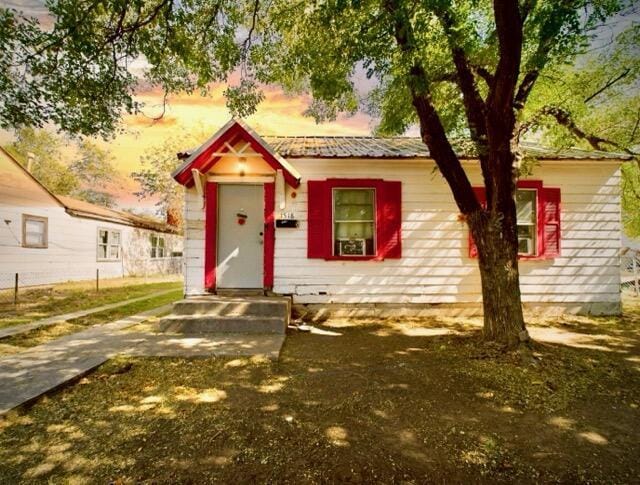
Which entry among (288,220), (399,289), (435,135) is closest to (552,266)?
(399,289)

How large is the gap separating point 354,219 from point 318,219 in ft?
2.97

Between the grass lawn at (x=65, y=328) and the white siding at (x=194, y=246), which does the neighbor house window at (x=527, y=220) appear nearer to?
the white siding at (x=194, y=246)

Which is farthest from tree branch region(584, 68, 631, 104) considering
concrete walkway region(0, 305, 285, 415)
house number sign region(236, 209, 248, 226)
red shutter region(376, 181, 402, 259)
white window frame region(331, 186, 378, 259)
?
concrete walkway region(0, 305, 285, 415)

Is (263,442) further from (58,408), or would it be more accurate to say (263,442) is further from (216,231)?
(216,231)

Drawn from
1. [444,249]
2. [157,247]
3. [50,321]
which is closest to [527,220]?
[444,249]

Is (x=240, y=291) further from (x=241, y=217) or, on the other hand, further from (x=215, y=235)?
(x=241, y=217)

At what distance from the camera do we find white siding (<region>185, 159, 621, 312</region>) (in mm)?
7453

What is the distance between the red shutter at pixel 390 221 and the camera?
7.45 m

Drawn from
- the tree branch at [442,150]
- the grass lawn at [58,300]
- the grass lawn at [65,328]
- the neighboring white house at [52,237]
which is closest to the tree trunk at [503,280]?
the tree branch at [442,150]

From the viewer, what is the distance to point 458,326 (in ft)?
21.9

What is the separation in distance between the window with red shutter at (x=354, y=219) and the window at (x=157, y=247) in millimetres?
16769

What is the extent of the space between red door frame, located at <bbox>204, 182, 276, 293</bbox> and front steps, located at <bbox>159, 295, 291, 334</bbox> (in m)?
0.58

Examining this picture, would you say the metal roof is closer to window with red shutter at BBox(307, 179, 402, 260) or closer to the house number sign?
window with red shutter at BBox(307, 179, 402, 260)

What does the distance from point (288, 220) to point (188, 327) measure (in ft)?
10.0
